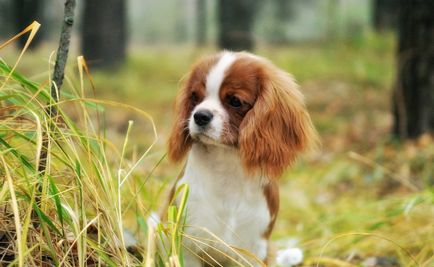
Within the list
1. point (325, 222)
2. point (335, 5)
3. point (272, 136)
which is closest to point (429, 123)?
point (325, 222)

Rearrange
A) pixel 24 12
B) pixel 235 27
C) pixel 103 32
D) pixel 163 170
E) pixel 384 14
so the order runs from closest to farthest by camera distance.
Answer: pixel 163 170
pixel 235 27
pixel 103 32
pixel 24 12
pixel 384 14

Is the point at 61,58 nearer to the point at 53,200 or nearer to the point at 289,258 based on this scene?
the point at 53,200

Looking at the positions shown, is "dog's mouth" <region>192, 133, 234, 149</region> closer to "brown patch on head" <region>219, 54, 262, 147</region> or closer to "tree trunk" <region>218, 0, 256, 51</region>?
"brown patch on head" <region>219, 54, 262, 147</region>

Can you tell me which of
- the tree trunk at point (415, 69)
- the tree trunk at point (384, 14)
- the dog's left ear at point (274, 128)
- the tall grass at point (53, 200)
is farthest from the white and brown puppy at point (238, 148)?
the tree trunk at point (384, 14)

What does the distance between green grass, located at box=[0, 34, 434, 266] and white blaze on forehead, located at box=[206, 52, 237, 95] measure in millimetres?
316

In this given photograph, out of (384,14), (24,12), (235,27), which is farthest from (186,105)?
(384,14)

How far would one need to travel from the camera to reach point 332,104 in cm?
886

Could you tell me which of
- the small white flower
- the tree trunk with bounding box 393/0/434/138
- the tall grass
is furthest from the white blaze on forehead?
the tree trunk with bounding box 393/0/434/138

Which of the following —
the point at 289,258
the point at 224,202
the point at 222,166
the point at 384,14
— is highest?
the point at 222,166

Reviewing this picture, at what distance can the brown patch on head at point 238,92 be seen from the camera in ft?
8.89

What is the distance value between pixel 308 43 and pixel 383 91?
515 centimetres

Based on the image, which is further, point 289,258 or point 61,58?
point 289,258

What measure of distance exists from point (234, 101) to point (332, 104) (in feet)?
20.8

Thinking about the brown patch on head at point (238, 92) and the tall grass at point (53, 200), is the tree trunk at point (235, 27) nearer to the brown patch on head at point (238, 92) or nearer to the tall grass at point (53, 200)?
the brown patch on head at point (238, 92)
